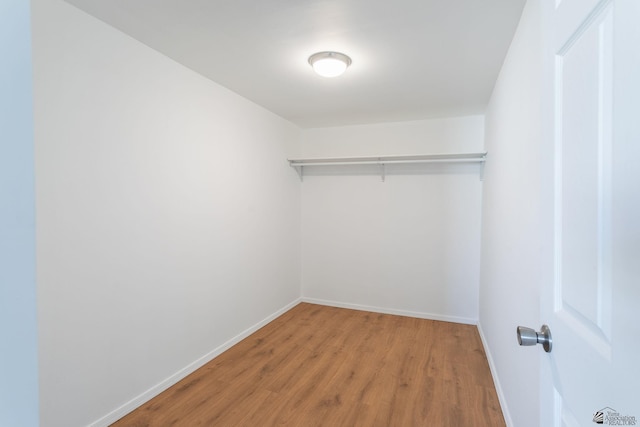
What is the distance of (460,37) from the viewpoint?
6.49 ft

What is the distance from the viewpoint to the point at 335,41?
6.72 ft

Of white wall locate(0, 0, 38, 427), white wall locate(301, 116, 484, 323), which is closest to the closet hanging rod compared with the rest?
white wall locate(301, 116, 484, 323)

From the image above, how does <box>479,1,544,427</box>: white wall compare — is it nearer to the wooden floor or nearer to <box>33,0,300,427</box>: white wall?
the wooden floor

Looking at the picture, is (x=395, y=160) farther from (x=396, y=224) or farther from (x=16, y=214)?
(x=16, y=214)

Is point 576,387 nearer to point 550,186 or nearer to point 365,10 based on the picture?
point 550,186

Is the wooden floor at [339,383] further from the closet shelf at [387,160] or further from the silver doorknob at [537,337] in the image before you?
the closet shelf at [387,160]

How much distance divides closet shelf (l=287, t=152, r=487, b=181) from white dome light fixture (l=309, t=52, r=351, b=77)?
5.08 feet

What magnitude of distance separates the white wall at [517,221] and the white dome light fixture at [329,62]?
1.09 metres

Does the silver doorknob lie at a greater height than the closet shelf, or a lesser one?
lesser

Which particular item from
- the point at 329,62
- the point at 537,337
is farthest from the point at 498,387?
the point at 329,62

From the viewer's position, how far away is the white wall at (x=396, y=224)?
12.0 ft

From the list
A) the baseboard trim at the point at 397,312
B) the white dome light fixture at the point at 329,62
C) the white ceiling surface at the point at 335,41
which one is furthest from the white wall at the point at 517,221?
the white dome light fixture at the point at 329,62

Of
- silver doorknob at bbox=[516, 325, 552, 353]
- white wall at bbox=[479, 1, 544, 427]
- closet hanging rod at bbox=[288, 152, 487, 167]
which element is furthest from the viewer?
closet hanging rod at bbox=[288, 152, 487, 167]

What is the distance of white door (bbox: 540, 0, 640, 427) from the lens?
0.49 meters
